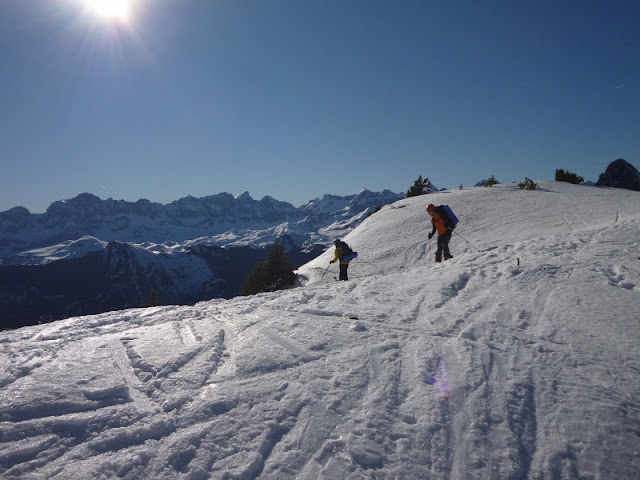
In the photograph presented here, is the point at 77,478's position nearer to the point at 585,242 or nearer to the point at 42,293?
the point at 585,242

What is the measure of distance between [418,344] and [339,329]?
1.29 metres

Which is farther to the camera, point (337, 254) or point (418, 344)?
point (337, 254)

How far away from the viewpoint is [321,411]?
11.1ft

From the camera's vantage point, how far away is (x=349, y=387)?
3736 millimetres

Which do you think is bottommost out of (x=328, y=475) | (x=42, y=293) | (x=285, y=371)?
(x=42, y=293)

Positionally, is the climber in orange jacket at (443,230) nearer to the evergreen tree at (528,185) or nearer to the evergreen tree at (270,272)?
the evergreen tree at (270,272)

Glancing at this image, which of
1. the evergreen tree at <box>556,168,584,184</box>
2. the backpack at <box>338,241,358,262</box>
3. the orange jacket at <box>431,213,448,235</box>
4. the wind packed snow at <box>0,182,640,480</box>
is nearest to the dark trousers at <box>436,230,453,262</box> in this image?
the orange jacket at <box>431,213,448,235</box>

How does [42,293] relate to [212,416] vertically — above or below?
below

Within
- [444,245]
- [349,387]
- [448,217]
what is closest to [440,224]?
[448,217]

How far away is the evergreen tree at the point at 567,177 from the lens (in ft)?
80.8

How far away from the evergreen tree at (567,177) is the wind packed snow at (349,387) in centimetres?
2202

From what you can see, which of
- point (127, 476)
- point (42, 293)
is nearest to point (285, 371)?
point (127, 476)

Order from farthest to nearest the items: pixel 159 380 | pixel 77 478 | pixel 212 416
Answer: pixel 159 380, pixel 212 416, pixel 77 478

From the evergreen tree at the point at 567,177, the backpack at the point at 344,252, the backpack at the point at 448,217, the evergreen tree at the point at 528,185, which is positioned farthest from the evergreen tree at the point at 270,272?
the evergreen tree at the point at 567,177
